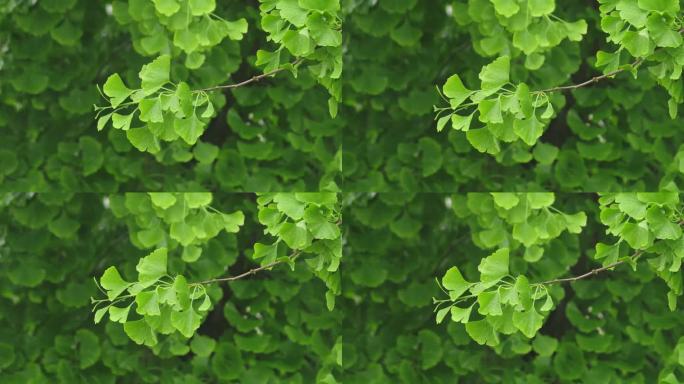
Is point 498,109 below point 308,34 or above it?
below

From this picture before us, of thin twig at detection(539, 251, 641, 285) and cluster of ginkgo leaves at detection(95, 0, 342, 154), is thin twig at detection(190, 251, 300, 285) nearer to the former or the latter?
cluster of ginkgo leaves at detection(95, 0, 342, 154)

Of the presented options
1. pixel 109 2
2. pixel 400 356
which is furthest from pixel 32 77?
pixel 400 356

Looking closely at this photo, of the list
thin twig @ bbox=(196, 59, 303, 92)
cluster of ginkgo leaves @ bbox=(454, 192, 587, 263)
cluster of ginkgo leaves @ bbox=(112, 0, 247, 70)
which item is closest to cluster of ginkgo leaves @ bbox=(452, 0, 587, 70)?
cluster of ginkgo leaves @ bbox=(454, 192, 587, 263)

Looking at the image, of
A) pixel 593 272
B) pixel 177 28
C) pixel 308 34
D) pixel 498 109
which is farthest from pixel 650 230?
pixel 177 28

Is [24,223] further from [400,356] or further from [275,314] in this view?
[400,356]

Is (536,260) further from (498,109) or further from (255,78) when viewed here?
(255,78)
